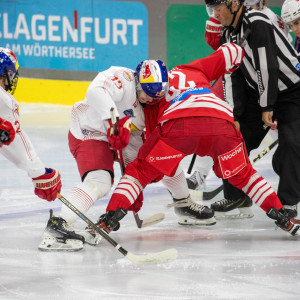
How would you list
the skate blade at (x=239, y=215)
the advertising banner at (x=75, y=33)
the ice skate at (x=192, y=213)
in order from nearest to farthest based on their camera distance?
the ice skate at (x=192, y=213)
the skate blade at (x=239, y=215)
the advertising banner at (x=75, y=33)

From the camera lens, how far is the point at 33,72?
21.6ft

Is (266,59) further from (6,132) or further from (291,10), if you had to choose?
(6,132)

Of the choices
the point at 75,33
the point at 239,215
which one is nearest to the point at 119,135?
the point at 239,215

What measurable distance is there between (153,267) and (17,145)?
695mm

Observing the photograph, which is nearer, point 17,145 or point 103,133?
point 17,145

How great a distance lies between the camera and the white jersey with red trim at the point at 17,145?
2807 mm

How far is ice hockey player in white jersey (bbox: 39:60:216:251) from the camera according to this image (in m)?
3.09

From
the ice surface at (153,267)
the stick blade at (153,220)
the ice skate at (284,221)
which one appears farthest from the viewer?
the stick blade at (153,220)

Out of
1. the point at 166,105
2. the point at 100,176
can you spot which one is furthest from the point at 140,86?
the point at 100,176

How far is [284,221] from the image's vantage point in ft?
10.7

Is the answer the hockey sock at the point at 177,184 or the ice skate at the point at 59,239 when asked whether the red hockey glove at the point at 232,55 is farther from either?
the ice skate at the point at 59,239

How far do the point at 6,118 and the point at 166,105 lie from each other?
783 mm

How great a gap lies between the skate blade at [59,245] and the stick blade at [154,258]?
0.30 metres

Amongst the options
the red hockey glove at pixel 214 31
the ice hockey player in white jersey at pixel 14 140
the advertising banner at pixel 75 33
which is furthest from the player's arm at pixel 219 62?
the advertising banner at pixel 75 33
